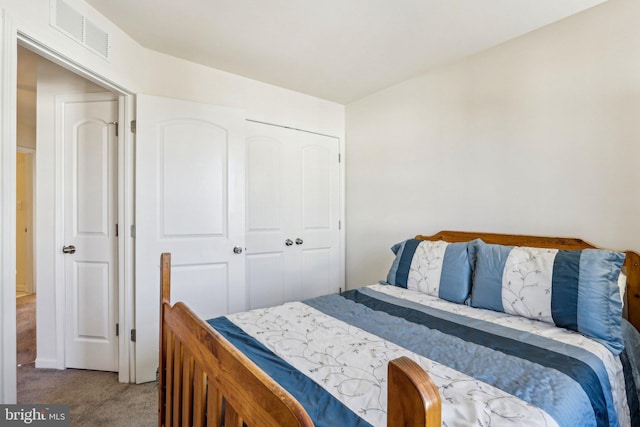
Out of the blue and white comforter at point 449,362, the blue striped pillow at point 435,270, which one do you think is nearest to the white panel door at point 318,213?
the blue striped pillow at point 435,270

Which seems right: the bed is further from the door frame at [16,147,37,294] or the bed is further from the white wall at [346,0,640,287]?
the door frame at [16,147,37,294]

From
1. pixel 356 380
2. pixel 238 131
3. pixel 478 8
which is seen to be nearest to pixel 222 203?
pixel 238 131

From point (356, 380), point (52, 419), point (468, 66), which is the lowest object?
point (52, 419)

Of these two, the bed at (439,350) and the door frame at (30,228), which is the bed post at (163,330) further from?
the door frame at (30,228)

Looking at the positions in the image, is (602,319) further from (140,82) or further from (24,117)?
(24,117)

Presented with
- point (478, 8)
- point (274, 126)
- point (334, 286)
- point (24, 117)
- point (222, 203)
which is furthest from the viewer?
point (24, 117)

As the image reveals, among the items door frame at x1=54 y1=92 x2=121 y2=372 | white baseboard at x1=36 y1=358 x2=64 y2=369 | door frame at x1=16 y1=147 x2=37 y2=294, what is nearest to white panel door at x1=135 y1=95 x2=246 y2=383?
door frame at x1=54 y1=92 x2=121 y2=372

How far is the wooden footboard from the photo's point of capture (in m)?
0.44

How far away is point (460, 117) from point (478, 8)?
30.6 inches

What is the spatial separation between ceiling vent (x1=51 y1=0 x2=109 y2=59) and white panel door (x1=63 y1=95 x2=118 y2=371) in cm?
53

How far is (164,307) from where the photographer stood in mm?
1287

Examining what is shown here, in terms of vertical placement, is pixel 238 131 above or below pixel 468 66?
below

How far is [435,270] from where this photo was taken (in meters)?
2.01

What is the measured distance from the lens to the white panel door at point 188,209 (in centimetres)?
223
